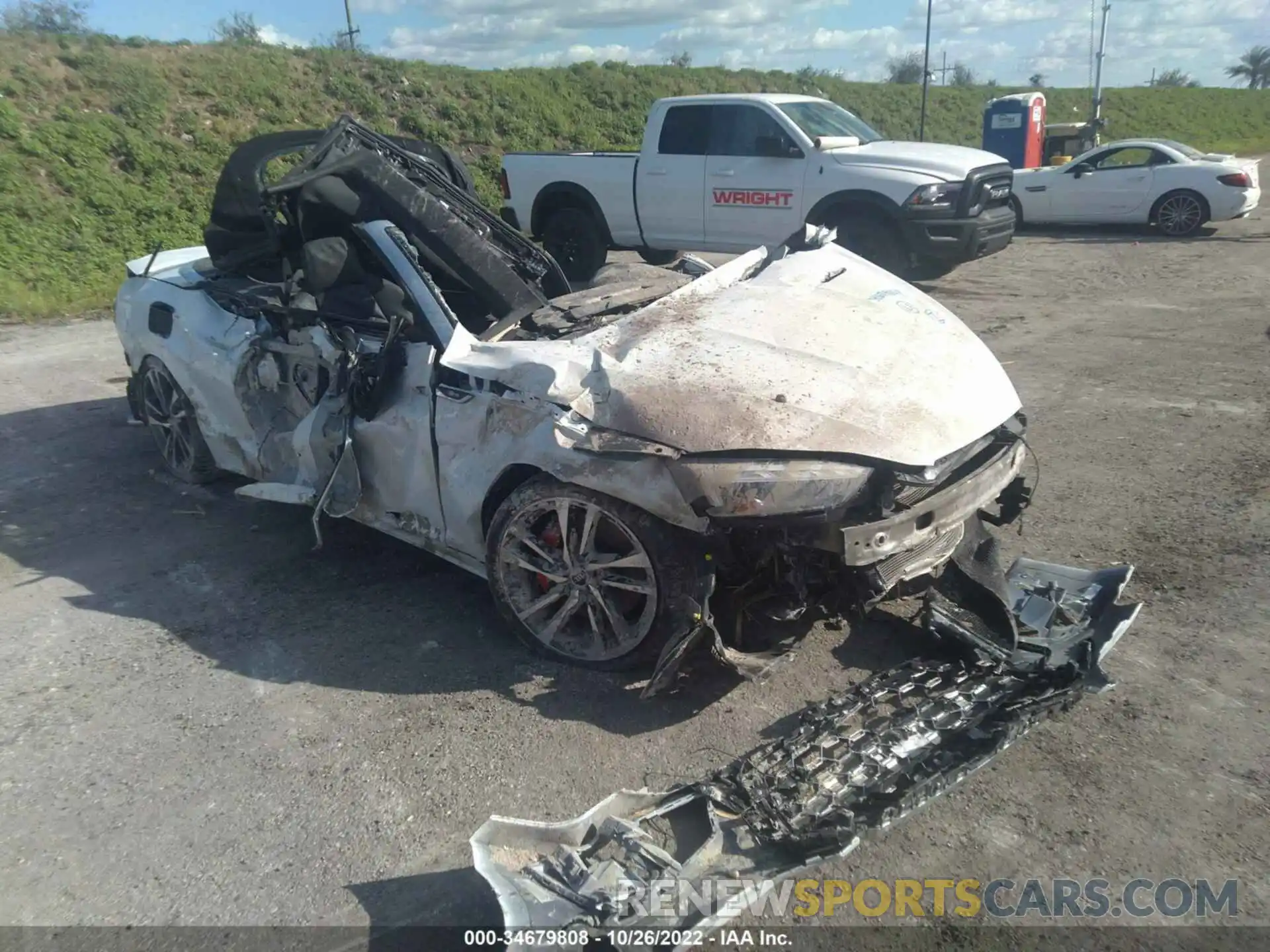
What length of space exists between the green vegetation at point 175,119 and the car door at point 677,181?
7283 mm

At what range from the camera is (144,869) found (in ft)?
9.42

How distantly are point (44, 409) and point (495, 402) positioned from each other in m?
5.75

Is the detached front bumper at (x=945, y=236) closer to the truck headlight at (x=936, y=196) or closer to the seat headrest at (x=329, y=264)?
the truck headlight at (x=936, y=196)

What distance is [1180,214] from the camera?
14.4m

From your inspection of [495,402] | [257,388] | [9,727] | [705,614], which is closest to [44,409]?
[257,388]

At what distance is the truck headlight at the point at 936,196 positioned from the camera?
981 centimetres

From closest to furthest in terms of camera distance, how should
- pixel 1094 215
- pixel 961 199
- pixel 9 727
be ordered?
pixel 9 727 → pixel 961 199 → pixel 1094 215

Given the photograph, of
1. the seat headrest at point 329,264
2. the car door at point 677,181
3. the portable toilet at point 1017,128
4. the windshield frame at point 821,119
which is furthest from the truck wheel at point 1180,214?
the seat headrest at point 329,264

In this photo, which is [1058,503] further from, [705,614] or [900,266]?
[900,266]

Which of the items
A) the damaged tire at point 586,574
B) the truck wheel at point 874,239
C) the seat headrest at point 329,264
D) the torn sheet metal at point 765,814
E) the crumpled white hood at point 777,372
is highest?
the seat headrest at point 329,264

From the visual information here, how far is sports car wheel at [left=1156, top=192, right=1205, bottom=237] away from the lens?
46.8 feet

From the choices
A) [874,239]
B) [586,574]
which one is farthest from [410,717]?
[874,239]

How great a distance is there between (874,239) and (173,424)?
7277mm

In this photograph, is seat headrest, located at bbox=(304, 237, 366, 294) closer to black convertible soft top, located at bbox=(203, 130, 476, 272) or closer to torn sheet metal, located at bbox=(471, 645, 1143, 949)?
black convertible soft top, located at bbox=(203, 130, 476, 272)
